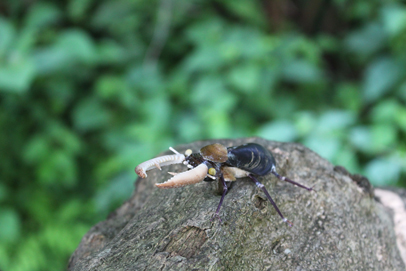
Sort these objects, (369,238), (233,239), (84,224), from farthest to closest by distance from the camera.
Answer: (84,224) → (369,238) → (233,239)

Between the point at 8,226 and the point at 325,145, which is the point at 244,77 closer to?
the point at 325,145

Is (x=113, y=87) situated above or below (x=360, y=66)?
above

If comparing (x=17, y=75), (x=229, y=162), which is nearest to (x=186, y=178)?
(x=229, y=162)

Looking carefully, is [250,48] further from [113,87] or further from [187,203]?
[187,203]

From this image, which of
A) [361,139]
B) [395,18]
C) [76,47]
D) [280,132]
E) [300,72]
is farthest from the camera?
[300,72]

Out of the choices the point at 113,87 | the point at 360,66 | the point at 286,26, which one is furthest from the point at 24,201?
the point at 360,66

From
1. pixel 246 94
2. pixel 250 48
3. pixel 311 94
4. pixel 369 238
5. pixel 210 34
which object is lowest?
pixel 369 238

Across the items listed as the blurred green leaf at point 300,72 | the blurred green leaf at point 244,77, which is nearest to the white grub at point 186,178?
the blurred green leaf at point 244,77

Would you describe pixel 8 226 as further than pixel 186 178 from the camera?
Yes
